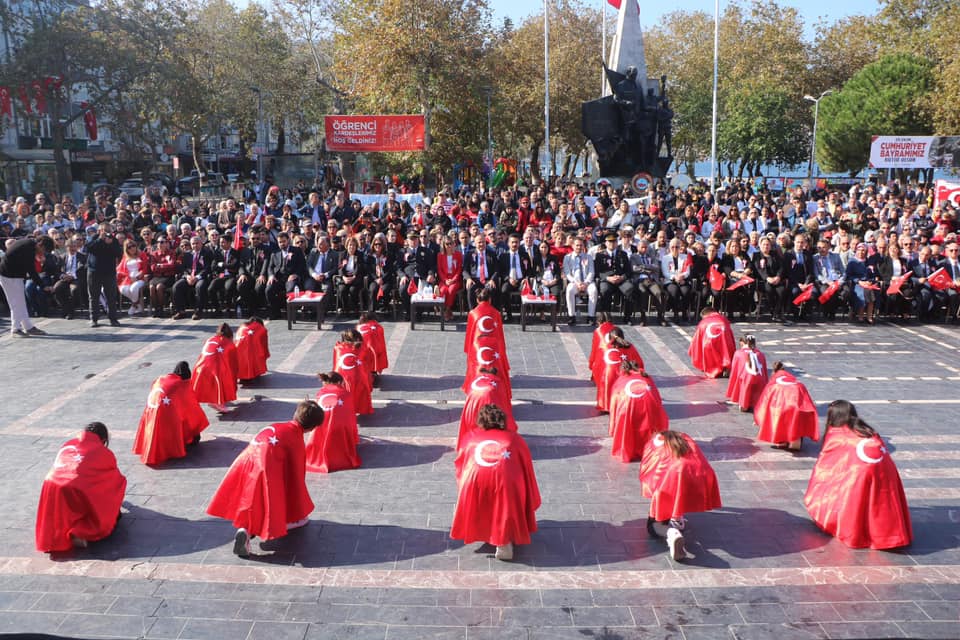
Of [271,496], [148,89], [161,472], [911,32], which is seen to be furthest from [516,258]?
[911,32]

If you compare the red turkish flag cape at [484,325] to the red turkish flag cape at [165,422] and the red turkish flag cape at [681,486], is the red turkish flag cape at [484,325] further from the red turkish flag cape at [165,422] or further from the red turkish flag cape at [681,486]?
the red turkish flag cape at [681,486]

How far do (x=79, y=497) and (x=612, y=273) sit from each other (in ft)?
38.5

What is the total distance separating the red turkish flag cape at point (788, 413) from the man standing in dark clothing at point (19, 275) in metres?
13.2

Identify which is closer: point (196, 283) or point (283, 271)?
point (283, 271)

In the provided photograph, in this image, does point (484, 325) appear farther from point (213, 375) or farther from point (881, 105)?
point (881, 105)

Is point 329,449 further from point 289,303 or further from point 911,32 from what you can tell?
point 911,32

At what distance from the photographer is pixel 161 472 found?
8.74 m

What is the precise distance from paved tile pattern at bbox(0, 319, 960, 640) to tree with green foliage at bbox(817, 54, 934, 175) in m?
38.7

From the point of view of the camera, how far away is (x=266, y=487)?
6.71 meters

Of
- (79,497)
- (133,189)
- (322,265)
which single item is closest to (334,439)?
(79,497)

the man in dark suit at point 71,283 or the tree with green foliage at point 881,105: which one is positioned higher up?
the tree with green foliage at point 881,105

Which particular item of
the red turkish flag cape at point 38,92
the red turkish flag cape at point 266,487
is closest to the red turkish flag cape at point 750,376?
the red turkish flag cape at point 266,487

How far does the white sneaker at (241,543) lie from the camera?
6.75m

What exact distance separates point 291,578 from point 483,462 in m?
1.82
